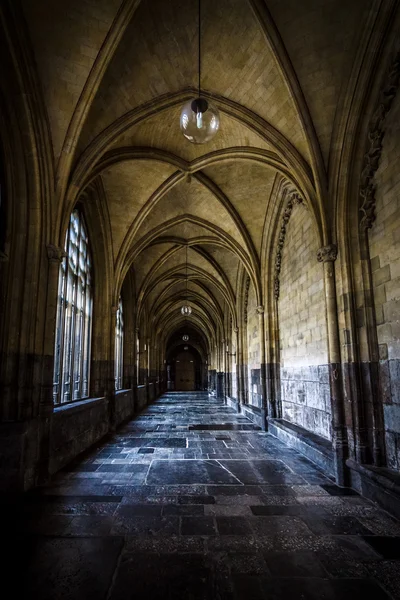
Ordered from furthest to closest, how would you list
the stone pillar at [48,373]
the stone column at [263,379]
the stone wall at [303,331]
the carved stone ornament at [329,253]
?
the stone column at [263,379] → the stone wall at [303,331] → the carved stone ornament at [329,253] → the stone pillar at [48,373]

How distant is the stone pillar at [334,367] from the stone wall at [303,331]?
936mm

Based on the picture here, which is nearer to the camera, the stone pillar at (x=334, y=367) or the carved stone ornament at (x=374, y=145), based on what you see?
the carved stone ornament at (x=374, y=145)

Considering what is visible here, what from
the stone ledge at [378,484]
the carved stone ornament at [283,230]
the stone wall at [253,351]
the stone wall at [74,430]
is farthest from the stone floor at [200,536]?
the stone wall at [253,351]

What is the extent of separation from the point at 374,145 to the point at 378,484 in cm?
463

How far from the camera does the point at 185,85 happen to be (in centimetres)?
630

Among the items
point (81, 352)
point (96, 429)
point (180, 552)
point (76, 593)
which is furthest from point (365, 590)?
point (81, 352)

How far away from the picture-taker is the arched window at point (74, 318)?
6991 millimetres

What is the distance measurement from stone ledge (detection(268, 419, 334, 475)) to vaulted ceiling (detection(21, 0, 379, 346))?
437 cm

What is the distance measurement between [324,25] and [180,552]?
6.80 m

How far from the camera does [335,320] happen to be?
5531mm

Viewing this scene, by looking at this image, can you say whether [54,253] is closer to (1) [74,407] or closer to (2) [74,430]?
(1) [74,407]

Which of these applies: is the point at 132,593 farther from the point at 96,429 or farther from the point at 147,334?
the point at 147,334

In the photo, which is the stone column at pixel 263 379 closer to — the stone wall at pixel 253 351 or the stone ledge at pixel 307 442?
the stone ledge at pixel 307 442

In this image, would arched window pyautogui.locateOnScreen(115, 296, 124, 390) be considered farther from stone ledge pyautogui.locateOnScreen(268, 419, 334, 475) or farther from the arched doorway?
the arched doorway
